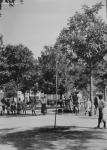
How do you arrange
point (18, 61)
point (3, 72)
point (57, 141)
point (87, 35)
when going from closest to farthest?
point (57, 141) → point (87, 35) → point (3, 72) → point (18, 61)

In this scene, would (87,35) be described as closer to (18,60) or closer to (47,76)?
(18,60)

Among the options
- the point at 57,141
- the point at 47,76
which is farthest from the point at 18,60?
the point at 57,141

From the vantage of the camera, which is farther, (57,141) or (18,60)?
(18,60)

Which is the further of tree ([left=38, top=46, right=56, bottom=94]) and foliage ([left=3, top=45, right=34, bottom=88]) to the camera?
tree ([left=38, top=46, right=56, bottom=94])

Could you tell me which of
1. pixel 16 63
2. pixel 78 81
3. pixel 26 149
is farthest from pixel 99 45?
pixel 78 81

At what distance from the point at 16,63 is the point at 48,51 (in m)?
11.0

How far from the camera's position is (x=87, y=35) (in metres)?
25.6

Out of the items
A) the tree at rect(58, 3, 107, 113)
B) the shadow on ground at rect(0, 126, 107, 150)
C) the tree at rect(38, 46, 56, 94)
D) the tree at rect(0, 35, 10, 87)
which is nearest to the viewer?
the shadow on ground at rect(0, 126, 107, 150)

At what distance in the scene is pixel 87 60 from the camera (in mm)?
26719

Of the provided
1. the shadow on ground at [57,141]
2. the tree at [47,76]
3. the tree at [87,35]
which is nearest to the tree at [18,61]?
the tree at [47,76]

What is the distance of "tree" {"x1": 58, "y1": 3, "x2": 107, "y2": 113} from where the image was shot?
25484mm

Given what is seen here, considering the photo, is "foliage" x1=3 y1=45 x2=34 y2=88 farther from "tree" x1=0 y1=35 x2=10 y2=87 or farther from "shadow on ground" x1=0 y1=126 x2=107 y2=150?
"shadow on ground" x1=0 y1=126 x2=107 y2=150

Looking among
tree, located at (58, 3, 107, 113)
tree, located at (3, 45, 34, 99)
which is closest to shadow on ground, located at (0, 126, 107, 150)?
tree, located at (58, 3, 107, 113)

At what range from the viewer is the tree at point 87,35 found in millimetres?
25484
